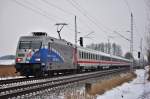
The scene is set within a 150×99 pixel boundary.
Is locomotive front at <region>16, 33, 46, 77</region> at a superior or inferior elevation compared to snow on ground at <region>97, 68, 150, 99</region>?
superior

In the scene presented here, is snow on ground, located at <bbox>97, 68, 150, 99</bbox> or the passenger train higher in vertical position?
the passenger train

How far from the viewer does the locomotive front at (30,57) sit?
2506 centimetres

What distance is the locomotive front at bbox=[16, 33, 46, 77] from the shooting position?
25.1m

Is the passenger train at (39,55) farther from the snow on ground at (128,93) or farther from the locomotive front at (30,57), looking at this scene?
the snow on ground at (128,93)

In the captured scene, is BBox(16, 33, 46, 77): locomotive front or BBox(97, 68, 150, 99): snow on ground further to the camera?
BBox(16, 33, 46, 77): locomotive front

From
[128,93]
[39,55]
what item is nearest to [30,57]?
[39,55]

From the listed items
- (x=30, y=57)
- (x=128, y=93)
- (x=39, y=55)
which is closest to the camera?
(x=128, y=93)

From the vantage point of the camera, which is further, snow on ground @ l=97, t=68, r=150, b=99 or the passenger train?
the passenger train

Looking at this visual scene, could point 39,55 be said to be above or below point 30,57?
above

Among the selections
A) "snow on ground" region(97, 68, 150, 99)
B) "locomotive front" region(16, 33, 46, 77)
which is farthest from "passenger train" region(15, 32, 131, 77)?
"snow on ground" region(97, 68, 150, 99)

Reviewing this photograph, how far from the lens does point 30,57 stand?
25.2 metres

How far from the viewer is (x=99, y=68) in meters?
54.1

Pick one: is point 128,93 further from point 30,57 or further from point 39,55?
point 30,57

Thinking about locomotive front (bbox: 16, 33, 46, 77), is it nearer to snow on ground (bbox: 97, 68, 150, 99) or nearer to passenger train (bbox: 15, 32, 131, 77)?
passenger train (bbox: 15, 32, 131, 77)
